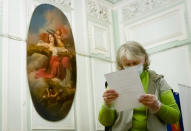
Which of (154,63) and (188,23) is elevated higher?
(188,23)

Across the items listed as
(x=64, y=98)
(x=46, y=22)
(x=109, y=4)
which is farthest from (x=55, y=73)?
(x=109, y=4)

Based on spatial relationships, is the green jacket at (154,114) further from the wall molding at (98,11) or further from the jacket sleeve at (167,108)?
Result: the wall molding at (98,11)

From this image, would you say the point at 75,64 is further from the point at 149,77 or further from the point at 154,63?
the point at 149,77

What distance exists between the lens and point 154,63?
5.41 meters

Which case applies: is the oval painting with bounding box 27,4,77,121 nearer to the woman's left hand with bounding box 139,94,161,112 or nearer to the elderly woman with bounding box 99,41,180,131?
the elderly woman with bounding box 99,41,180,131

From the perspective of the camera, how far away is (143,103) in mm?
2137

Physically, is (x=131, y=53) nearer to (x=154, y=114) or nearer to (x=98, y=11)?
(x=154, y=114)

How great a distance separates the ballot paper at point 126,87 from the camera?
2.18m

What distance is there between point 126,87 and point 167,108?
34 cm

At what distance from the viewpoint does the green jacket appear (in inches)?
85.0

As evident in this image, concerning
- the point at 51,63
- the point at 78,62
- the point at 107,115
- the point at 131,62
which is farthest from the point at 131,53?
the point at 78,62

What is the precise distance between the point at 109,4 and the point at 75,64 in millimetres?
1875

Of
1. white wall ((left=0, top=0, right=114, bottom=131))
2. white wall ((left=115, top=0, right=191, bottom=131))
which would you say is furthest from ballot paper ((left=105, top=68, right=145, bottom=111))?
white wall ((left=115, top=0, right=191, bottom=131))

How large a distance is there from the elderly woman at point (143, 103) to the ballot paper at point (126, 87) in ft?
0.14
